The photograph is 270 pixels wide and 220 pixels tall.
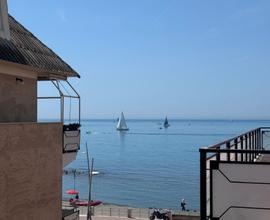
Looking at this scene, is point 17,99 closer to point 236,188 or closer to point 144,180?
point 236,188

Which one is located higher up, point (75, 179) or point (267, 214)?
point (267, 214)

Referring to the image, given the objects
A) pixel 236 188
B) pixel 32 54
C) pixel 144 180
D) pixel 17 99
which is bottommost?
pixel 144 180

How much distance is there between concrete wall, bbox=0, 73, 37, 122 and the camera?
40.8 ft

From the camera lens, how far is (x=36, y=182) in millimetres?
11523

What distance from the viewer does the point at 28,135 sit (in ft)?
36.5

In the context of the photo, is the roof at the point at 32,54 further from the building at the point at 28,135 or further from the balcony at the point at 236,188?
the balcony at the point at 236,188

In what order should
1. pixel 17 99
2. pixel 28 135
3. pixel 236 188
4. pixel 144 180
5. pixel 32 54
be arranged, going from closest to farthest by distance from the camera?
pixel 236 188 → pixel 28 135 → pixel 17 99 → pixel 32 54 → pixel 144 180

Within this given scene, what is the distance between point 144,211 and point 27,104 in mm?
25540

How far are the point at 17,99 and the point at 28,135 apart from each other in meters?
2.40

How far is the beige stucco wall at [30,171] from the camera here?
10109 millimetres

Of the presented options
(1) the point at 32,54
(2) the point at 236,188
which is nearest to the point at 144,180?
(1) the point at 32,54

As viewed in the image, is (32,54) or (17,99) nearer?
(17,99)

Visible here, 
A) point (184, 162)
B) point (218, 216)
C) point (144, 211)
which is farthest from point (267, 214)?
point (184, 162)

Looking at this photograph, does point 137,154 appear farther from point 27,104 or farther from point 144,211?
point 27,104
